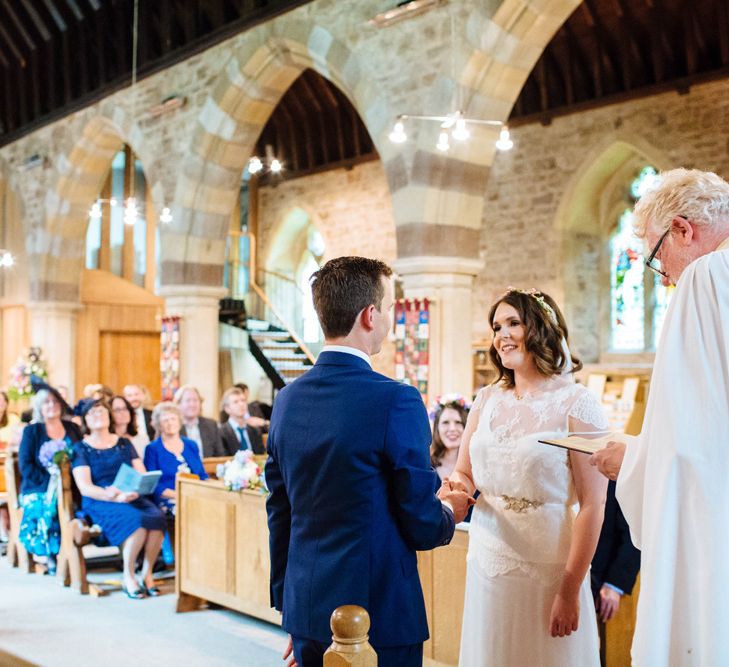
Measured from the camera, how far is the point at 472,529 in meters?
2.68

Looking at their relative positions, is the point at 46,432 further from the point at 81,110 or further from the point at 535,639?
the point at 81,110

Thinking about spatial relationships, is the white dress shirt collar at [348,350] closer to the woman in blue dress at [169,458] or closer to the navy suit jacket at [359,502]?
the navy suit jacket at [359,502]

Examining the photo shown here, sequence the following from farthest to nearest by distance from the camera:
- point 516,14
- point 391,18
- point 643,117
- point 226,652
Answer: point 643,117
point 391,18
point 516,14
point 226,652

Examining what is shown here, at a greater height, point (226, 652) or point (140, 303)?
point (140, 303)

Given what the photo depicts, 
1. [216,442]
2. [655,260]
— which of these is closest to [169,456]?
[216,442]

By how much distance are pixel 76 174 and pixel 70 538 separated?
866cm

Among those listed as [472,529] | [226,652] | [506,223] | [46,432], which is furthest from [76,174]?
[472,529]

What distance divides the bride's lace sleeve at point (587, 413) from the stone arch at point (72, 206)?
1054 cm

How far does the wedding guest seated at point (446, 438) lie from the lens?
4.77 meters

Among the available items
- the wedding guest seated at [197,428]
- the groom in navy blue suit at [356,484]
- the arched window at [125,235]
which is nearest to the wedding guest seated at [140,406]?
the wedding guest seated at [197,428]

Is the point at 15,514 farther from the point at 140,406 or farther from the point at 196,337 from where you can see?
the point at 196,337

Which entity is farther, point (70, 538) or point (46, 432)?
point (46, 432)

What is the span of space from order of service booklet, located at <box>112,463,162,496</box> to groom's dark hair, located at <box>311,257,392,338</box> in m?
4.19

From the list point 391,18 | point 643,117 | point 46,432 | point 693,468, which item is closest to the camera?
point 693,468
